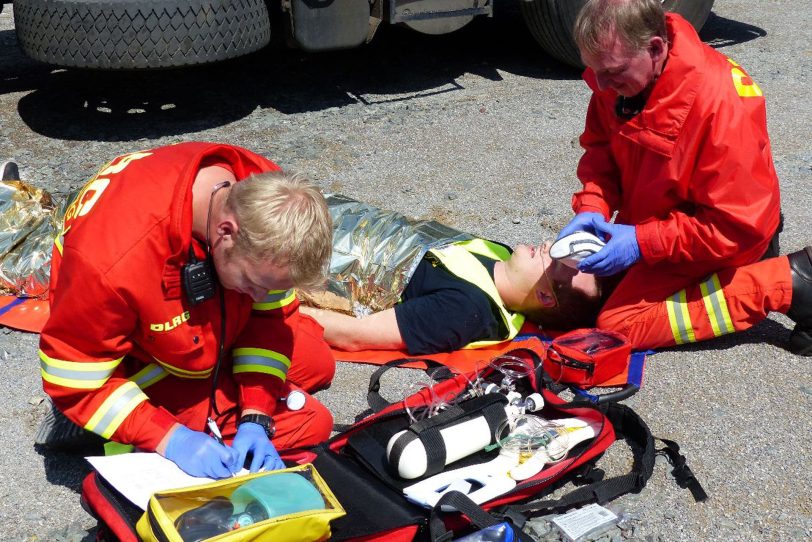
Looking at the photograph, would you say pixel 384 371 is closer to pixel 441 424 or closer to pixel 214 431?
pixel 441 424

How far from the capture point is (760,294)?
3.09 meters

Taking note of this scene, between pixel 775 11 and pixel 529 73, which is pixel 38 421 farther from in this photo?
pixel 775 11

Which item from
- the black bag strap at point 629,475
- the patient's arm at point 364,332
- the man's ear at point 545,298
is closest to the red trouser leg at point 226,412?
the patient's arm at point 364,332

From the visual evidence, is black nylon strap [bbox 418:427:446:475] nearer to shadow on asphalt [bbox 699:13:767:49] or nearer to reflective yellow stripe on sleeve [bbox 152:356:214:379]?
reflective yellow stripe on sleeve [bbox 152:356:214:379]

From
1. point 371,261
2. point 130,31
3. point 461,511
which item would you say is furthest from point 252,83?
point 461,511

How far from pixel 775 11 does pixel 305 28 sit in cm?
487

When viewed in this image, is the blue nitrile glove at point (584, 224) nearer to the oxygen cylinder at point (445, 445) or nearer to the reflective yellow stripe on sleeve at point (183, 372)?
Result: the oxygen cylinder at point (445, 445)

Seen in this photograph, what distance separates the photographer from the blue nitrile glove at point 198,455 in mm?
2174

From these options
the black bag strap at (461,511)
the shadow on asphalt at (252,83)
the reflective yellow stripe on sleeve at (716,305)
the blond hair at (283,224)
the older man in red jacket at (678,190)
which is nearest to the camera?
the blond hair at (283,224)

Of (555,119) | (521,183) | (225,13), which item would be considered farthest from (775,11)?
(225,13)

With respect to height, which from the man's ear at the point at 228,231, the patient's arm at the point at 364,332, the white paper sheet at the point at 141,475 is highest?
the man's ear at the point at 228,231

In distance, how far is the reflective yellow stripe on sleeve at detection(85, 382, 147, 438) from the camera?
2.15 meters

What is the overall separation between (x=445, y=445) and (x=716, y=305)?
1324 mm

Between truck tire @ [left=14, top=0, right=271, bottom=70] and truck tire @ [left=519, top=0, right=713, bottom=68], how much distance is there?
6.85 feet
